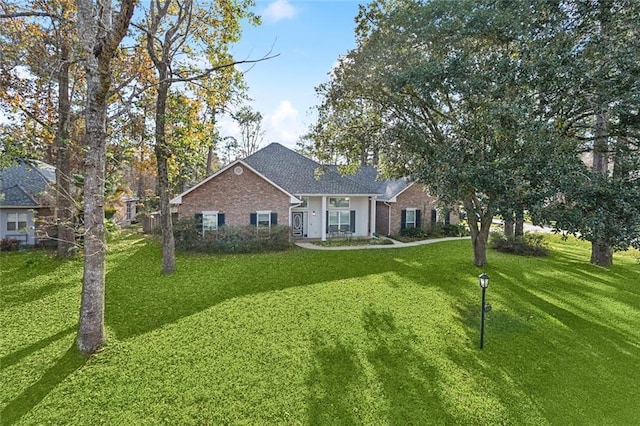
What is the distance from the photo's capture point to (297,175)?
71.5 ft

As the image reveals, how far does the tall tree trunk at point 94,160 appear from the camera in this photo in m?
5.90

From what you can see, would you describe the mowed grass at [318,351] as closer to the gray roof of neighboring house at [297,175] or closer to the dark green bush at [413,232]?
the gray roof of neighboring house at [297,175]

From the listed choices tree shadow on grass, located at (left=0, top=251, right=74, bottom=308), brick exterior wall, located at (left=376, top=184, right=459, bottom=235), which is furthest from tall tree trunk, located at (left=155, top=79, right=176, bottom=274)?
brick exterior wall, located at (left=376, top=184, right=459, bottom=235)

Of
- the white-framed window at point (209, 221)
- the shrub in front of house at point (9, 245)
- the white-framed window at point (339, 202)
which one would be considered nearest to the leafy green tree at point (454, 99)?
the white-framed window at point (339, 202)

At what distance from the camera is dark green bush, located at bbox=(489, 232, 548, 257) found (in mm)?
17047

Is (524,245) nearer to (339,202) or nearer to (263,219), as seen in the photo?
(339,202)

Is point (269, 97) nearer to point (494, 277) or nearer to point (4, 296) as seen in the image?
point (4, 296)

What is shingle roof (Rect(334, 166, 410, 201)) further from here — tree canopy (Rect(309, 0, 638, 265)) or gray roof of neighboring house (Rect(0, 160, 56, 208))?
gray roof of neighboring house (Rect(0, 160, 56, 208))

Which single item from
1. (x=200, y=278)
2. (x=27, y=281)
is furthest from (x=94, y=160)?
(x=27, y=281)

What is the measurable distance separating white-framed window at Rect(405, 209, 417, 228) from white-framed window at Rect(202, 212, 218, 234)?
1376 centimetres

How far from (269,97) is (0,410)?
11.6 meters

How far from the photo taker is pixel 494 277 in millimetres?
12398

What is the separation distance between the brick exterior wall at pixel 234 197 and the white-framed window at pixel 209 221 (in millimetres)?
291

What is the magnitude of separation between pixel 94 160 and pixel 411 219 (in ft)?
67.6
